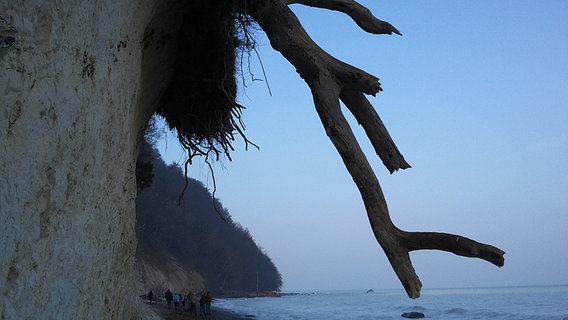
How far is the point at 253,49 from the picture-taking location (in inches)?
212

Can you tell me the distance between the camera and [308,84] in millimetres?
4910

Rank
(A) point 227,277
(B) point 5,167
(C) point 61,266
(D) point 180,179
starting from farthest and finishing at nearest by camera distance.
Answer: (A) point 227,277
(D) point 180,179
(C) point 61,266
(B) point 5,167

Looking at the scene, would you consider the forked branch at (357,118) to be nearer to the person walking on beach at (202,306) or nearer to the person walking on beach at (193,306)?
the person walking on beach at (193,306)

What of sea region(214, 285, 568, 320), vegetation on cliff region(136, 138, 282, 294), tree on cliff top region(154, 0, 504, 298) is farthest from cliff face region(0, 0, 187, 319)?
vegetation on cliff region(136, 138, 282, 294)

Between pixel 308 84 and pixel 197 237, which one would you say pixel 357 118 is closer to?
pixel 308 84

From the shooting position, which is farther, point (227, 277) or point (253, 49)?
point (227, 277)

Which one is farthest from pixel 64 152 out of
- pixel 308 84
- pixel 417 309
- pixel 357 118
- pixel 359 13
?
pixel 417 309

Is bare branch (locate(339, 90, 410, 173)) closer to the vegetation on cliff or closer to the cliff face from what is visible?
the cliff face

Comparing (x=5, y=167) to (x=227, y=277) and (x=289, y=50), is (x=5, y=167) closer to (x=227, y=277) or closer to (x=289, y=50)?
(x=289, y=50)

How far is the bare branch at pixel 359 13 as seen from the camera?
5.52 metres

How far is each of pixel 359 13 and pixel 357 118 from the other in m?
1.29

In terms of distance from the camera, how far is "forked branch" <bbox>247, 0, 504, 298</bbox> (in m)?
3.94

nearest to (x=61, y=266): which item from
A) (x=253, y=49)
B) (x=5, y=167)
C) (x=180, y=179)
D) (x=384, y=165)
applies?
(x=5, y=167)

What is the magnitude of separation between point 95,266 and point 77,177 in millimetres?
699
